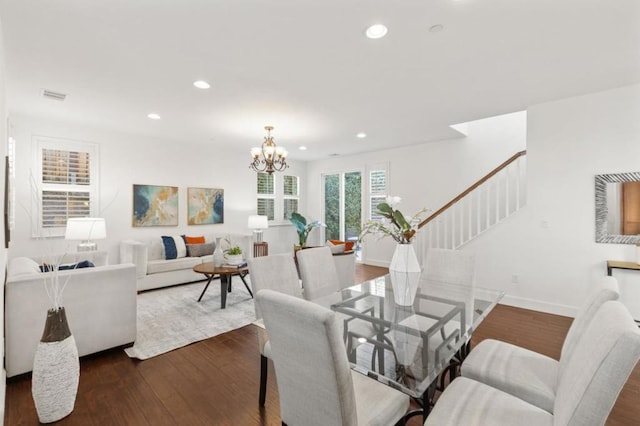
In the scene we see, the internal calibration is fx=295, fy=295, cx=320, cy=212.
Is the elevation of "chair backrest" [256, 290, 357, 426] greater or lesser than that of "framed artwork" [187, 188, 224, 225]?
lesser

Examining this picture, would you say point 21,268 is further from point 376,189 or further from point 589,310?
point 376,189

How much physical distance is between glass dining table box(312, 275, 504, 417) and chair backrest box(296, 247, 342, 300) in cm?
26

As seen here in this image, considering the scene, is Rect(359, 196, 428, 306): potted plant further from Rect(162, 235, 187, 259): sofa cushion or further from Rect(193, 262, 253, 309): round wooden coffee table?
Rect(162, 235, 187, 259): sofa cushion

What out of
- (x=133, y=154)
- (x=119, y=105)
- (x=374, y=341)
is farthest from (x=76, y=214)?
(x=374, y=341)

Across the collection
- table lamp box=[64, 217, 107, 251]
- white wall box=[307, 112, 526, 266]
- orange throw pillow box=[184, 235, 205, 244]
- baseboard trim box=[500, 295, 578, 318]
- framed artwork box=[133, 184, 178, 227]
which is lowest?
baseboard trim box=[500, 295, 578, 318]

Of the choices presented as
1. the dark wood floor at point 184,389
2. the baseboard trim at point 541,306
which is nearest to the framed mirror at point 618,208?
the baseboard trim at point 541,306

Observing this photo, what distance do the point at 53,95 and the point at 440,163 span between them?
605 cm

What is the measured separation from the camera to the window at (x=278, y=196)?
7410mm

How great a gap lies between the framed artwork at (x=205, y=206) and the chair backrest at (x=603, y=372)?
6.15m

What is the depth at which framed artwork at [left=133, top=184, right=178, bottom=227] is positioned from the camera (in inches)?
210

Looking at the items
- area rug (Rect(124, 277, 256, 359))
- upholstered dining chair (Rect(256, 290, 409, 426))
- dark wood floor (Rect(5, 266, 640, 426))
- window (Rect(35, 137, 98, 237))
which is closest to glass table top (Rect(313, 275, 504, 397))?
upholstered dining chair (Rect(256, 290, 409, 426))

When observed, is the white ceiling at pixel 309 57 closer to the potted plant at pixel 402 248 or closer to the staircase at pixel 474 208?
the staircase at pixel 474 208

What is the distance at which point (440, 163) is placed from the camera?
586 centimetres

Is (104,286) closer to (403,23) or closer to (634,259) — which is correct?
(403,23)
